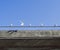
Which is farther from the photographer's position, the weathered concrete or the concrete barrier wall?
the concrete barrier wall

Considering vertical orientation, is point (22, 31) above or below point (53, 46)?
above

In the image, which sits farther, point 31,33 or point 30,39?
point 31,33

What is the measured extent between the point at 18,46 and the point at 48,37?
1.29m

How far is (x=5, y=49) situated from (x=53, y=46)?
1952 millimetres

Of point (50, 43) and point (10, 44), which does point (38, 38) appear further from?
point (10, 44)

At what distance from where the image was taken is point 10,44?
9.11 meters

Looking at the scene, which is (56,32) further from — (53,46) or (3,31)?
(3,31)

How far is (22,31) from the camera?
9172mm

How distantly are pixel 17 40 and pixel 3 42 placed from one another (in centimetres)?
58

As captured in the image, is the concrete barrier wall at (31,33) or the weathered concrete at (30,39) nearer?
the weathered concrete at (30,39)

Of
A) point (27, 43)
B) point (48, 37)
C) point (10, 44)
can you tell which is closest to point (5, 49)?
point (10, 44)

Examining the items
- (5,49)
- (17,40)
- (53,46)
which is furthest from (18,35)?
(53,46)

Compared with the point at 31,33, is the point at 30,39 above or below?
below

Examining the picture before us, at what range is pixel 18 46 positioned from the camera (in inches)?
362
